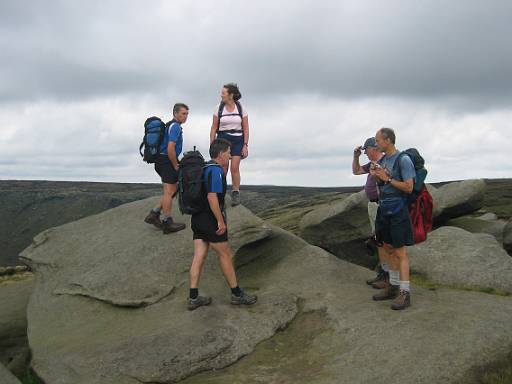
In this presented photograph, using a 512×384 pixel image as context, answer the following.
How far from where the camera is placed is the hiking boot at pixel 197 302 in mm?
11953

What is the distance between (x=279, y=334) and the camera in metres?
11.3

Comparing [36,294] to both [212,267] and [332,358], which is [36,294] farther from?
[332,358]

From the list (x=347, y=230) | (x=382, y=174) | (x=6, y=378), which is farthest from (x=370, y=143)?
(x=347, y=230)

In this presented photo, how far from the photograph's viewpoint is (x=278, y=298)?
41.5 feet

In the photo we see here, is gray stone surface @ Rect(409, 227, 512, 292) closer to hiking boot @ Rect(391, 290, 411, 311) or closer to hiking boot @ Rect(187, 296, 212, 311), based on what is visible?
hiking boot @ Rect(391, 290, 411, 311)

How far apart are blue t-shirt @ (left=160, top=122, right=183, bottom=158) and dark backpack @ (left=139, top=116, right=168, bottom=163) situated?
0.45ft

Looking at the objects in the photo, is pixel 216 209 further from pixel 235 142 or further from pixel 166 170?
pixel 235 142

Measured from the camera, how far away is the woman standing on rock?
50.1ft

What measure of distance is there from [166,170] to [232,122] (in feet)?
8.50

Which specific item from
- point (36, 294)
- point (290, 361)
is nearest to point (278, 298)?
point (290, 361)

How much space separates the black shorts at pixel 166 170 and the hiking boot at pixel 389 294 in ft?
23.6

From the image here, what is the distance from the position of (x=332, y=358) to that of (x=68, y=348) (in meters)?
6.23

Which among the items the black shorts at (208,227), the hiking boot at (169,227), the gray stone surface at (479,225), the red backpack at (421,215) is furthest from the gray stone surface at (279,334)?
the gray stone surface at (479,225)

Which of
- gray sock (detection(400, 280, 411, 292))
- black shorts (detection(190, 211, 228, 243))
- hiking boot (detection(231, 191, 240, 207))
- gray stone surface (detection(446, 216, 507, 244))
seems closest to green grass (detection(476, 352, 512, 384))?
gray sock (detection(400, 280, 411, 292))
